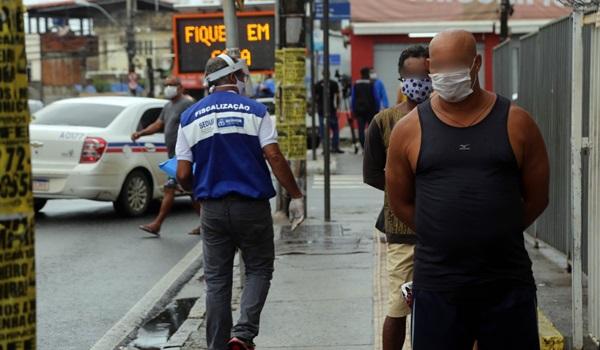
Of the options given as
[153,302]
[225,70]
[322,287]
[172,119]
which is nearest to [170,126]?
[172,119]

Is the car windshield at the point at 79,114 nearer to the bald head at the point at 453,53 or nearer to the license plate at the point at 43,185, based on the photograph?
the license plate at the point at 43,185

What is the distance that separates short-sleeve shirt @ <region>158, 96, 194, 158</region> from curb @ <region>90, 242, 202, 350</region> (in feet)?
4.18

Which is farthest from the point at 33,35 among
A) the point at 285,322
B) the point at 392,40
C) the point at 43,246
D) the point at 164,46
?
the point at 285,322

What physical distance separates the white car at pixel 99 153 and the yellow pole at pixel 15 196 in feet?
38.2

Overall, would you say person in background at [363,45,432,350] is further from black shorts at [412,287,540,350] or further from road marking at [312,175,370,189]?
road marking at [312,175,370,189]

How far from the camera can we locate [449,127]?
4258 mm

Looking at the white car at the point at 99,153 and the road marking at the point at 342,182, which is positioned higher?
the white car at the point at 99,153

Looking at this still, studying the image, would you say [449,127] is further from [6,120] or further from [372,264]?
[372,264]

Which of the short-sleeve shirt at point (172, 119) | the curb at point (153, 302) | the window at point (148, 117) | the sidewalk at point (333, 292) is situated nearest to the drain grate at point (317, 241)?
the sidewalk at point (333, 292)

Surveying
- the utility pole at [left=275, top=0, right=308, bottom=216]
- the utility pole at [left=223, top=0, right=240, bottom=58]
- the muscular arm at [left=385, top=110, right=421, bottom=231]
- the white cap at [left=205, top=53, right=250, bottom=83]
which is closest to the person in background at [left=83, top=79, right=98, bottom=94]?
the utility pole at [left=275, top=0, right=308, bottom=216]

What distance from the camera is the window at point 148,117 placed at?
15.4m

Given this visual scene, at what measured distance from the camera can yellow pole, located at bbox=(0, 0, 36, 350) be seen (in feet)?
9.70

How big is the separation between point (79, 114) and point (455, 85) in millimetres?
11643

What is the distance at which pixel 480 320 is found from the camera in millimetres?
4285
